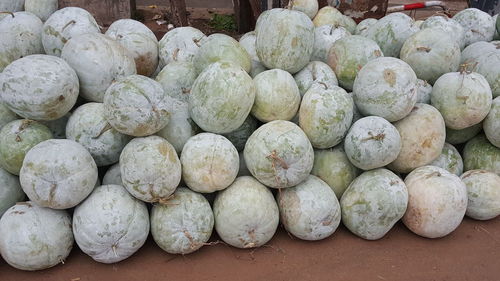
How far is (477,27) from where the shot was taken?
3.59 m

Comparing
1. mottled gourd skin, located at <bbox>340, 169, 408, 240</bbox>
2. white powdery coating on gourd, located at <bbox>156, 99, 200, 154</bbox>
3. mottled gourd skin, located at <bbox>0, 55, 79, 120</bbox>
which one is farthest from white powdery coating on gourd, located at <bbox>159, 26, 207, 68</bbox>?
mottled gourd skin, located at <bbox>340, 169, 408, 240</bbox>

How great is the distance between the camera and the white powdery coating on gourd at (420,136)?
8.80ft

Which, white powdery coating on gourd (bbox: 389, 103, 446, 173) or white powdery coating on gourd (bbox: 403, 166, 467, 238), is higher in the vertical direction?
white powdery coating on gourd (bbox: 389, 103, 446, 173)

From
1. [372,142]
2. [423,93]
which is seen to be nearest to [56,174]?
[372,142]

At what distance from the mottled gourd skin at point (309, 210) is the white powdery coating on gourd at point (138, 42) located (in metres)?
1.36

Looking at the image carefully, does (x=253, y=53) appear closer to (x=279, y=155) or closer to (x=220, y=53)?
(x=220, y=53)

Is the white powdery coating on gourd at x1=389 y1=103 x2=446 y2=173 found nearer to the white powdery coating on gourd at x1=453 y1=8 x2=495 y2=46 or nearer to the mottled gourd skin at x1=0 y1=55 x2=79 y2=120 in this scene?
the white powdery coating on gourd at x1=453 y1=8 x2=495 y2=46

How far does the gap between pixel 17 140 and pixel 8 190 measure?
31cm

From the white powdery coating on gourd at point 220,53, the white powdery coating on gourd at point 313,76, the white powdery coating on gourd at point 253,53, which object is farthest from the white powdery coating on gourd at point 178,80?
the white powdery coating on gourd at point 313,76

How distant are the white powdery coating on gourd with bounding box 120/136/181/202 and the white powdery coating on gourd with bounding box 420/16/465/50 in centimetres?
225

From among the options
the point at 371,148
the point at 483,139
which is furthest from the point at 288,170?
the point at 483,139

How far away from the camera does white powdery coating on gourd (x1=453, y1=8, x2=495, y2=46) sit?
3.59 metres

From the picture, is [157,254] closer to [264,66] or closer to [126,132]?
[126,132]

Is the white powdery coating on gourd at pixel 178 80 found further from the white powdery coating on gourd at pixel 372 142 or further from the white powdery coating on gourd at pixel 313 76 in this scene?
the white powdery coating on gourd at pixel 372 142
